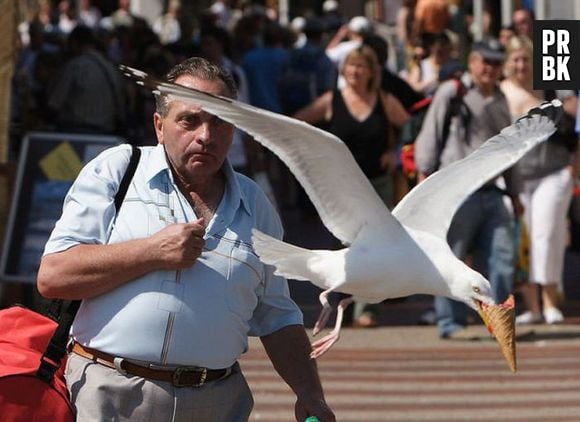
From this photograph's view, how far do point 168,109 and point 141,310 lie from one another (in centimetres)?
60

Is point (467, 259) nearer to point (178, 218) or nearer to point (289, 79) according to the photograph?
point (289, 79)

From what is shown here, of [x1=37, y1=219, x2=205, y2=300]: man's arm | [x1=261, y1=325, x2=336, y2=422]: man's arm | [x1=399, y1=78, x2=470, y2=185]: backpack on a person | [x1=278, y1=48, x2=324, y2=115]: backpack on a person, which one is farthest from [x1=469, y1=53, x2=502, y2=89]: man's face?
[x1=37, y1=219, x2=205, y2=300]: man's arm

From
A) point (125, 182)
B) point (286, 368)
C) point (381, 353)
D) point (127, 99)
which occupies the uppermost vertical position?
point (125, 182)

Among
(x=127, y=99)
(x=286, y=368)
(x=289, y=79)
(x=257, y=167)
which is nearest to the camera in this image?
(x=286, y=368)

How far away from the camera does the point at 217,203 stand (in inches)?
186

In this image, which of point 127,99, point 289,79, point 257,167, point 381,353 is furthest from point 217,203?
point 289,79

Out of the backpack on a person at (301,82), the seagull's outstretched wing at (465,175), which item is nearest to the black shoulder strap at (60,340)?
the seagull's outstretched wing at (465,175)

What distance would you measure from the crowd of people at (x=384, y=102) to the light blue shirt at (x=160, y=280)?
11.7 ft

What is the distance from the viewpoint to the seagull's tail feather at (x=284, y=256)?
4578mm

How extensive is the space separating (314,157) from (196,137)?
356mm

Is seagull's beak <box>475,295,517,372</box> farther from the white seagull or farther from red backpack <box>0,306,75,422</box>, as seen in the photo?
red backpack <box>0,306,75,422</box>

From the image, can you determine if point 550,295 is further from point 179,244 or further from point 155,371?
point 179,244

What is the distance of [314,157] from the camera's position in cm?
462

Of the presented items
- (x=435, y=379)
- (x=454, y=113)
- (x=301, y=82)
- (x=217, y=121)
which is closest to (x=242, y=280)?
(x=217, y=121)
